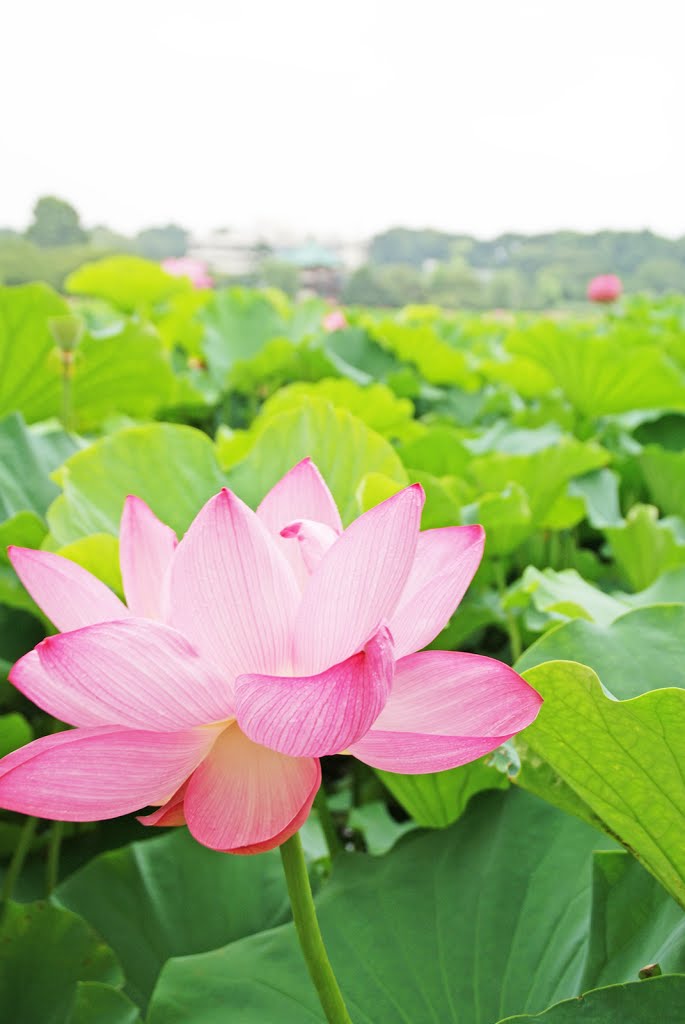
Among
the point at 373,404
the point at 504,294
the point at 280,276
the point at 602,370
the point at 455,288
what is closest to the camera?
the point at 373,404

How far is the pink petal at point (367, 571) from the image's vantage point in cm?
31

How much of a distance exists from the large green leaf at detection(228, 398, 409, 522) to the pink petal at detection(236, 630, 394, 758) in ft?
1.07

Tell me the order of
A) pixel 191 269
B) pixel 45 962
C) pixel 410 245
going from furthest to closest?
pixel 410 245 < pixel 191 269 < pixel 45 962

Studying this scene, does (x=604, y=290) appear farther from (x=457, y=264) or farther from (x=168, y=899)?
(x=457, y=264)

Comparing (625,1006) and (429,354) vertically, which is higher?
(625,1006)

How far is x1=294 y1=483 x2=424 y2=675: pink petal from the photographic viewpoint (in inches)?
12.0

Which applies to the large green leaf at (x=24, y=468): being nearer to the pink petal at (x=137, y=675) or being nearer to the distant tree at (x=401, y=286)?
the pink petal at (x=137, y=675)

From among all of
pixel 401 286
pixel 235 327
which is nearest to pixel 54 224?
pixel 401 286

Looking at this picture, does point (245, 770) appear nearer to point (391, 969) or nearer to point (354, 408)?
point (391, 969)

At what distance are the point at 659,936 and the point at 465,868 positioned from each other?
0.12m

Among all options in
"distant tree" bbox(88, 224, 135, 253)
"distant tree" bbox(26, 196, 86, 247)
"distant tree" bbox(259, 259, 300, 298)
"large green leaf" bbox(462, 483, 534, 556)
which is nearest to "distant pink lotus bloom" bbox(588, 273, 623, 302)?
"large green leaf" bbox(462, 483, 534, 556)

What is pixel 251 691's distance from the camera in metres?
0.29

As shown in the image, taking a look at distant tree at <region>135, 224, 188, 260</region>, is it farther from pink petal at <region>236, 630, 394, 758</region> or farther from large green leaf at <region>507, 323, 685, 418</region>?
pink petal at <region>236, 630, 394, 758</region>

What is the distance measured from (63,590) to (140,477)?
277 millimetres
